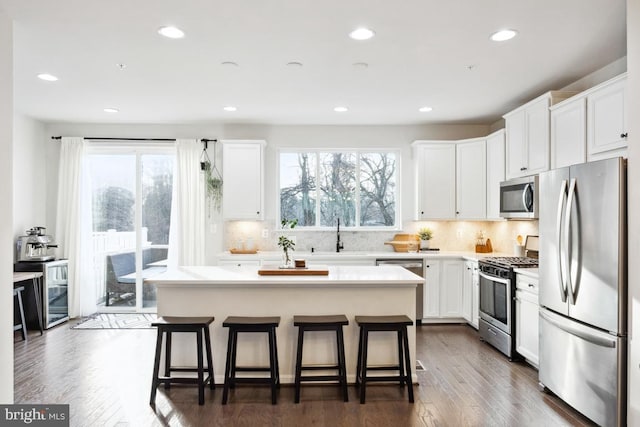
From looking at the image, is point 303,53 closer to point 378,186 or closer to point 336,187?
point 336,187

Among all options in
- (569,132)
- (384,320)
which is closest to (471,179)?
(569,132)

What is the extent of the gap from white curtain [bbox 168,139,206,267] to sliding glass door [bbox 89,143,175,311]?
18cm

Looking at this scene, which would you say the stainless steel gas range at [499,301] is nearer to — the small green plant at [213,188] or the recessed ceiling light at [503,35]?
the recessed ceiling light at [503,35]

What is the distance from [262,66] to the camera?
3.71m

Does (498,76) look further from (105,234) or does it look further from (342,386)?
(105,234)

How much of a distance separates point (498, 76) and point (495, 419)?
2972 millimetres

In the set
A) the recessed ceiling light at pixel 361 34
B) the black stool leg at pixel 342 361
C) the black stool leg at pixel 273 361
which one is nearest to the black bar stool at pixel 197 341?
the black stool leg at pixel 273 361

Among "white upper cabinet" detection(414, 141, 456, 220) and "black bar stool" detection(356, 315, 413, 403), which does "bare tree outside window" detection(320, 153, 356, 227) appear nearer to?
"white upper cabinet" detection(414, 141, 456, 220)

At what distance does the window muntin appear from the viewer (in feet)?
20.3

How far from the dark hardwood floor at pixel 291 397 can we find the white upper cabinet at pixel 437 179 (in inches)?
80.5

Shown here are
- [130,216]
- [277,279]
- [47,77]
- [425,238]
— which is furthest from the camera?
[130,216]

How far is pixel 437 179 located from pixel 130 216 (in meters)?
4.44

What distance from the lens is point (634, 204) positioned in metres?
2.49
